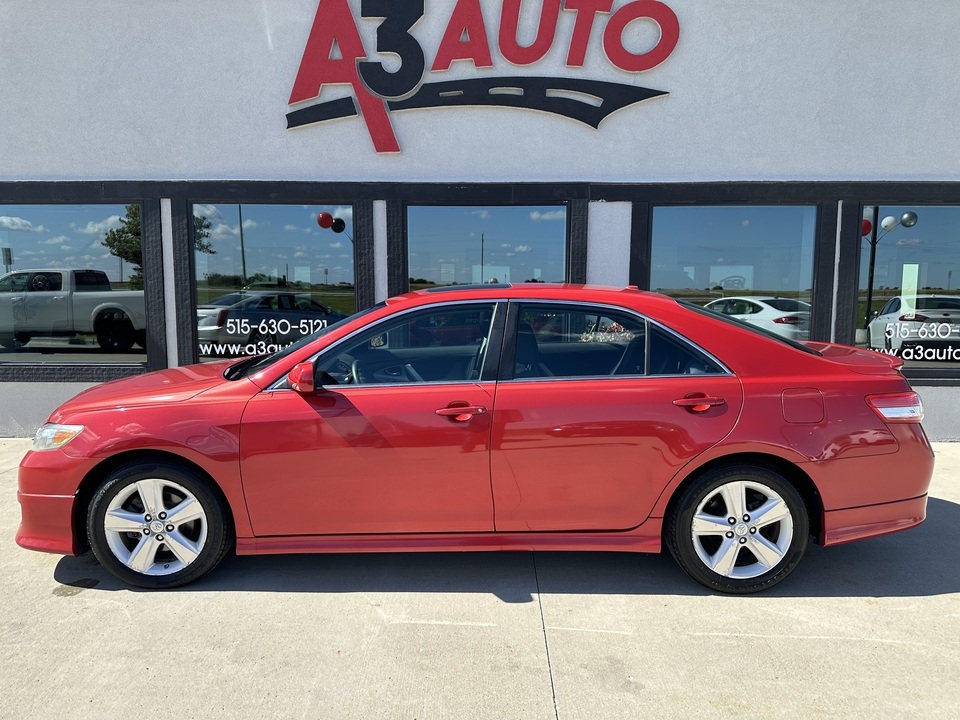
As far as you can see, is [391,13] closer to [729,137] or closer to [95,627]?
[729,137]

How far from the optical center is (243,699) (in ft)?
8.18

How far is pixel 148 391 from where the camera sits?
3424 millimetres

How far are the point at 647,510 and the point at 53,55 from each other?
722cm

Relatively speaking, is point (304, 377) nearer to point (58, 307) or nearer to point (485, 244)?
point (485, 244)

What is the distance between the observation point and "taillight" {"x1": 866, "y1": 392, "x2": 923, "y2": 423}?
325cm

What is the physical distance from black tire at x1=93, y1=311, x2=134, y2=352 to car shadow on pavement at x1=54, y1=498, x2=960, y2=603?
369 cm

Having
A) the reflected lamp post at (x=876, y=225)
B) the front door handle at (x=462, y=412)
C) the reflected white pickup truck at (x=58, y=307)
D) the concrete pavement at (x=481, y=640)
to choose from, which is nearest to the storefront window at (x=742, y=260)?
the reflected lamp post at (x=876, y=225)

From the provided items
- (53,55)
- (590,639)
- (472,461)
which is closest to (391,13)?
(53,55)

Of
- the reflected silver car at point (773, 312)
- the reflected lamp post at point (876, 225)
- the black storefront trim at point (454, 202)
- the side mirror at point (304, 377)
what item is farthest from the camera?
the reflected silver car at point (773, 312)

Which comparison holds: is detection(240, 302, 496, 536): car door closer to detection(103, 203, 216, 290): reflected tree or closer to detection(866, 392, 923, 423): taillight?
detection(866, 392, 923, 423): taillight

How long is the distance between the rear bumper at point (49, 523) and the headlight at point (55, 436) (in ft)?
0.86

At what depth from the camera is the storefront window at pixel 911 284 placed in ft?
21.8

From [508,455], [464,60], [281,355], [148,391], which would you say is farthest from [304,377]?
[464,60]

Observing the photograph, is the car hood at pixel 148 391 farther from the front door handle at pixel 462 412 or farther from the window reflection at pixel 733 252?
the window reflection at pixel 733 252
